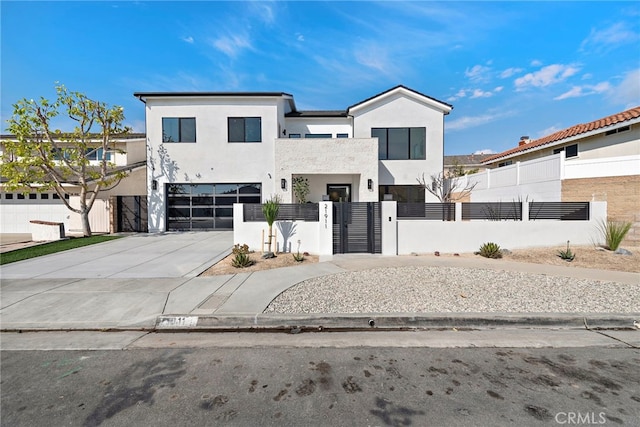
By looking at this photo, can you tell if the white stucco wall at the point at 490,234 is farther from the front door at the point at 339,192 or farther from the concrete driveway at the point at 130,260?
the concrete driveway at the point at 130,260

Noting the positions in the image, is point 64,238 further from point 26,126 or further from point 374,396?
point 374,396

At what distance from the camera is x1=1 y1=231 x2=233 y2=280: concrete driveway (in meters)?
7.49

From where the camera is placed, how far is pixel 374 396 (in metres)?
2.88

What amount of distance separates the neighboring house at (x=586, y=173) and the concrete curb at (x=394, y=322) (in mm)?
8305

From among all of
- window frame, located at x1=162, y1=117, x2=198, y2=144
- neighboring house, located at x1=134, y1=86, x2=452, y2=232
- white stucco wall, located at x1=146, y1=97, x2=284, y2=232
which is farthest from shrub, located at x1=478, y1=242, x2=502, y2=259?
window frame, located at x1=162, y1=117, x2=198, y2=144

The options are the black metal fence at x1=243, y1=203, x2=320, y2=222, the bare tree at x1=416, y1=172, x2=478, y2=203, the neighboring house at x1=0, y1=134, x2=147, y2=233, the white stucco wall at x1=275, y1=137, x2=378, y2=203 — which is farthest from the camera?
the bare tree at x1=416, y1=172, x2=478, y2=203

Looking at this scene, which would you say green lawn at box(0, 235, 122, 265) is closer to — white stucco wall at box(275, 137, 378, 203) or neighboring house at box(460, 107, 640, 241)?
white stucco wall at box(275, 137, 378, 203)

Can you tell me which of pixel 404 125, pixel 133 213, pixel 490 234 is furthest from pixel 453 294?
pixel 133 213

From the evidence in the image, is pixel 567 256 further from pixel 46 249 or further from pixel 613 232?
pixel 46 249

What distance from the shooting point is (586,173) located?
35.9 feet

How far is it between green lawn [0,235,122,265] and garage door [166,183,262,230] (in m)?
3.16

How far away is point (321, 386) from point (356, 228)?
713 cm

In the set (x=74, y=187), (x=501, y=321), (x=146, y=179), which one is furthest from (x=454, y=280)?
(x=74, y=187)

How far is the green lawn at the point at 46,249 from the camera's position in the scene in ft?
30.9
